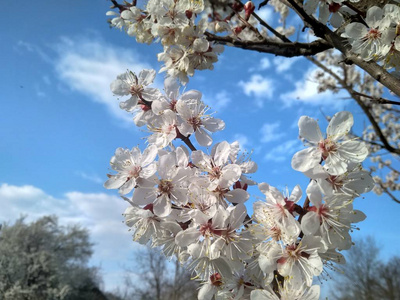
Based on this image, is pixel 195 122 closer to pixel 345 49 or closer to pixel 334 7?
pixel 345 49

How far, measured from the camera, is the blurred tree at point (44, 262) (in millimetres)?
15289

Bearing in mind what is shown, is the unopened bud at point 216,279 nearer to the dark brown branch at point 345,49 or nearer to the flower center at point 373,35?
the dark brown branch at point 345,49

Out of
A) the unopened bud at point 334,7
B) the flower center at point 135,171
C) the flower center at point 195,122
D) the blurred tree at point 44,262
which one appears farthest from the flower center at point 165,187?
the blurred tree at point 44,262

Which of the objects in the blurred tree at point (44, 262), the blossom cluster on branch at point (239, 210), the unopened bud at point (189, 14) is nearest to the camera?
the blossom cluster on branch at point (239, 210)

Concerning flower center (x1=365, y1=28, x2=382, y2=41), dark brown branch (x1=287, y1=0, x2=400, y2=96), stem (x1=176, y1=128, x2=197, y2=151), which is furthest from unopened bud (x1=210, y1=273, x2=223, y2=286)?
flower center (x1=365, y1=28, x2=382, y2=41)

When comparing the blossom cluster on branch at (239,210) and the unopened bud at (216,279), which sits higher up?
the blossom cluster on branch at (239,210)

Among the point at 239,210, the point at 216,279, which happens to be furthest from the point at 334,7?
the point at 216,279

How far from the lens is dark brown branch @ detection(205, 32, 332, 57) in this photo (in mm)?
1496

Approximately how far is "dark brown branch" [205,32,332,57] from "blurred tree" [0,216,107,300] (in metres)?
16.3

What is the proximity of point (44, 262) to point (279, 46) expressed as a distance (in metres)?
18.1

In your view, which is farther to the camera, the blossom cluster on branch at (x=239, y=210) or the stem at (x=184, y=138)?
the stem at (x=184, y=138)

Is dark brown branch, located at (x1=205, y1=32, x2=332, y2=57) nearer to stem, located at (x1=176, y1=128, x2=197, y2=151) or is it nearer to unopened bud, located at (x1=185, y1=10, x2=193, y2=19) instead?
unopened bud, located at (x1=185, y1=10, x2=193, y2=19)

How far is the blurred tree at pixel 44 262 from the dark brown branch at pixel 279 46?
16.3m

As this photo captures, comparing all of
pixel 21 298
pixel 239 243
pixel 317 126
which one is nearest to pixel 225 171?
pixel 239 243
